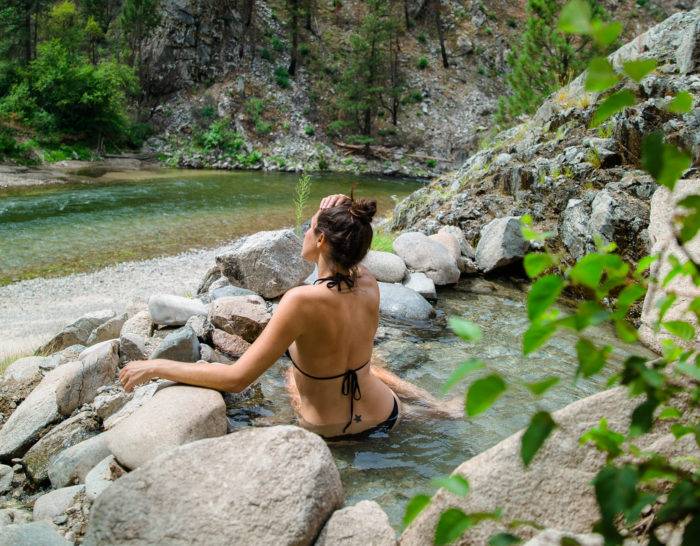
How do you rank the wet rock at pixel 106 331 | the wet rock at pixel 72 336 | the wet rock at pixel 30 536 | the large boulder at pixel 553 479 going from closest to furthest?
the large boulder at pixel 553 479 < the wet rock at pixel 30 536 < the wet rock at pixel 106 331 < the wet rock at pixel 72 336

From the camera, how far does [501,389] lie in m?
0.64

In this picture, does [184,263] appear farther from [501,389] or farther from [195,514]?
[501,389]

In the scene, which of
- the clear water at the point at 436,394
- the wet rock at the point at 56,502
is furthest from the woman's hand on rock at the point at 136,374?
the clear water at the point at 436,394

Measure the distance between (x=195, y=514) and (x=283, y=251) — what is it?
3.70m

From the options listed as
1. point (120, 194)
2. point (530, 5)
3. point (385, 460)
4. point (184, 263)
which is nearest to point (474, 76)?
point (530, 5)

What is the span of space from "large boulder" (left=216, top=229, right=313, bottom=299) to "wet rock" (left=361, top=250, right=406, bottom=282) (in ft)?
3.41

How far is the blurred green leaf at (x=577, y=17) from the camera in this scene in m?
0.61

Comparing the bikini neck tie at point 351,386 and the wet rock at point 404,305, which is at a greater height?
the bikini neck tie at point 351,386

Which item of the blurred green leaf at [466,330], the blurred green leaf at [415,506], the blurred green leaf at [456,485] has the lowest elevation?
the blurred green leaf at [415,506]

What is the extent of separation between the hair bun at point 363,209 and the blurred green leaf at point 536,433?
2.42m

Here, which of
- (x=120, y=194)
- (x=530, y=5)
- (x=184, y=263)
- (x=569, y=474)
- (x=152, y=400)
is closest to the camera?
(x=569, y=474)

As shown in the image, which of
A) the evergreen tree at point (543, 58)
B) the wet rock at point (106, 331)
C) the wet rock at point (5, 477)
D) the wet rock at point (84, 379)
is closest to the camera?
the wet rock at point (5, 477)

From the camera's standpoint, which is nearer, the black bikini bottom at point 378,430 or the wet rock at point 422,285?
the black bikini bottom at point 378,430

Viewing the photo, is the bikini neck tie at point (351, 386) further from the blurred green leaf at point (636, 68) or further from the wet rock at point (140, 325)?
the blurred green leaf at point (636, 68)
